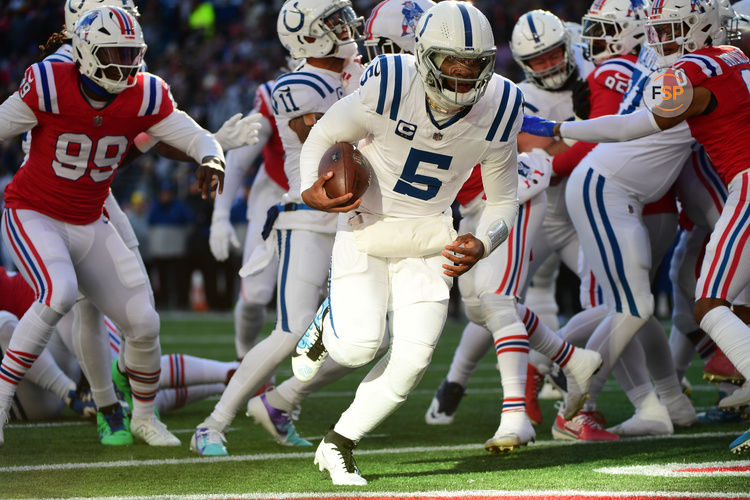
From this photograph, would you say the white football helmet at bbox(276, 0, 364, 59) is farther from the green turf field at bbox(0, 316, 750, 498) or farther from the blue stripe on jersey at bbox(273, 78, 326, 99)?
the green turf field at bbox(0, 316, 750, 498)

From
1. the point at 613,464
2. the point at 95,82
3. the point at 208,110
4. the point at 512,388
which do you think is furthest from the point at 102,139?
the point at 208,110

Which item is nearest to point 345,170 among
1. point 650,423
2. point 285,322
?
point 285,322

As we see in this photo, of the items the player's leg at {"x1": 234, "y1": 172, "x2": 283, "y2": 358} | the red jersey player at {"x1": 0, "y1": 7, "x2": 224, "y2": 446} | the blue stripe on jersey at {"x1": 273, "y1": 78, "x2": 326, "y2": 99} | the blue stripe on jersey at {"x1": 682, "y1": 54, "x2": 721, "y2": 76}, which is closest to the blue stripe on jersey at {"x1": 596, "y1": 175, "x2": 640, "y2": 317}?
the blue stripe on jersey at {"x1": 682, "y1": 54, "x2": 721, "y2": 76}

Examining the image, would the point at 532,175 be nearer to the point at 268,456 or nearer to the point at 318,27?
the point at 318,27

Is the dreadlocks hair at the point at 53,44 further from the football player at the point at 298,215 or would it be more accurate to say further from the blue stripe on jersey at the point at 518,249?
the blue stripe on jersey at the point at 518,249

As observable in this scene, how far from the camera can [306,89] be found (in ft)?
15.8

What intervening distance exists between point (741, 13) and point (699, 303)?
1799mm

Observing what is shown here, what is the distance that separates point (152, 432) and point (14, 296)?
1487 mm

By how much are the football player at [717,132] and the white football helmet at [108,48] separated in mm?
1702

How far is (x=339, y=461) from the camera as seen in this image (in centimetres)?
386

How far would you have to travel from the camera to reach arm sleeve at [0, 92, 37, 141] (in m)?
4.68

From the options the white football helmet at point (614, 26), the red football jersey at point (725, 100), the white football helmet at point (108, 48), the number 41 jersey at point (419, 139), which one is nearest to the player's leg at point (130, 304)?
the white football helmet at point (108, 48)

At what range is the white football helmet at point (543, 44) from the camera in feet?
18.7

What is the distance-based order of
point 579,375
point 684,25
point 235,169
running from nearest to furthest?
point 684,25 < point 579,375 < point 235,169
